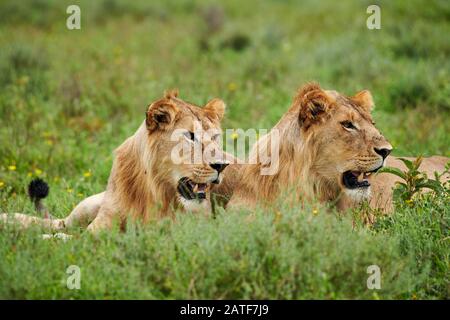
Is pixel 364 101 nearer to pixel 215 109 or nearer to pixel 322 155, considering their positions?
pixel 322 155

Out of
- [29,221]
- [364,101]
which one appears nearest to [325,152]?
[364,101]

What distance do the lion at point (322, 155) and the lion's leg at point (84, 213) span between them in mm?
986

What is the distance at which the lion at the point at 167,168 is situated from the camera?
4875 mm

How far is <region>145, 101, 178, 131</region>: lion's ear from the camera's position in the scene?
4926mm

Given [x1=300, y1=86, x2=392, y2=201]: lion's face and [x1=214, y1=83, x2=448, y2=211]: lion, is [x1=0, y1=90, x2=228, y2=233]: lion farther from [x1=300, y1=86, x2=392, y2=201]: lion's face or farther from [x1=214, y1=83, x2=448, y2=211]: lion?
[x1=300, y1=86, x2=392, y2=201]: lion's face

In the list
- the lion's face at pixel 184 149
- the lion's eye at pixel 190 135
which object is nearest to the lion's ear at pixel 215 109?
the lion's face at pixel 184 149

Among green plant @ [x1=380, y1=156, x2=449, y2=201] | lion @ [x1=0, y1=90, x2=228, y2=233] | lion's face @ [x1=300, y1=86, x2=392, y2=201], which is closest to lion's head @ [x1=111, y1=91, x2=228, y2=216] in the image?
lion @ [x1=0, y1=90, x2=228, y2=233]

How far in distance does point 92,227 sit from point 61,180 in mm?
1992

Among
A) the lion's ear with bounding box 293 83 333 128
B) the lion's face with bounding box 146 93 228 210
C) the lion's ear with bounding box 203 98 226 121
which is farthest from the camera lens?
the lion's ear with bounding box 203 98 226 121

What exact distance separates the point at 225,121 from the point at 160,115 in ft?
11.1

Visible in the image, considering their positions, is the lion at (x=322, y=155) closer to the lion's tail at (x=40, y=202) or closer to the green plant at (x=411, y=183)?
the green plant at (x=411, y=183)

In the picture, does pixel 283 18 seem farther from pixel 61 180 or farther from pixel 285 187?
pixel 285 187

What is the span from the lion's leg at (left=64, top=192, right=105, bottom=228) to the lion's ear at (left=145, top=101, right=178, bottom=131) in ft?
3.02

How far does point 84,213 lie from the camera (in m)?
5.63
